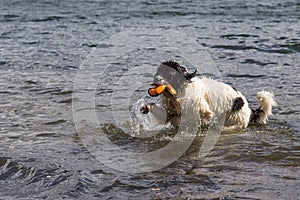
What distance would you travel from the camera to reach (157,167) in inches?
246

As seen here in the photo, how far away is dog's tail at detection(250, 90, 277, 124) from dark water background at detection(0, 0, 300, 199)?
15cm

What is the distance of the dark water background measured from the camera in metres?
5.60

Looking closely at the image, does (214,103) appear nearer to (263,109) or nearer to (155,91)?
(263,109)

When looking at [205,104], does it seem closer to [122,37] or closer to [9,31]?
[122,37]

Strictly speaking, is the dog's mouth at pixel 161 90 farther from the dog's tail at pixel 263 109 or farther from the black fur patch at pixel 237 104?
the dog's tail at pixel 263 109

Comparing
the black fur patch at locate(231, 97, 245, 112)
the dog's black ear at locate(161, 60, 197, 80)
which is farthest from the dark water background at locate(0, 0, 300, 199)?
the dog's black ear at locate(161, 60, 197, 80)

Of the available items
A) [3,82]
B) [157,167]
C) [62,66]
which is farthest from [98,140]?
[62,66]

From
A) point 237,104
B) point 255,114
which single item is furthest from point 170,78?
point 255,114

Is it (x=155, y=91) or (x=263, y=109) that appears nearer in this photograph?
(x=155, y=91)

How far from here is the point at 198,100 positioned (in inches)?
271

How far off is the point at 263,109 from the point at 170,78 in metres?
1.84

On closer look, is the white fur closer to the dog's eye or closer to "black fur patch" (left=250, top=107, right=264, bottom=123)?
"black fur patch" (left=250, top=107, right=264, bottom=123)

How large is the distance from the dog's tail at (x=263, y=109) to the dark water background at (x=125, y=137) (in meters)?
0.15

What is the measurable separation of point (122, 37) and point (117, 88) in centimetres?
602
